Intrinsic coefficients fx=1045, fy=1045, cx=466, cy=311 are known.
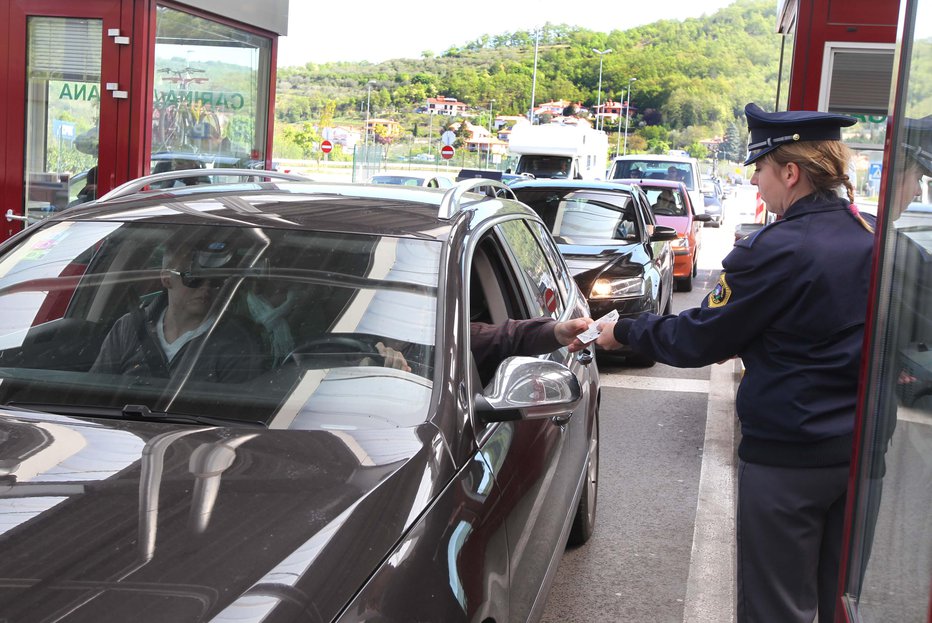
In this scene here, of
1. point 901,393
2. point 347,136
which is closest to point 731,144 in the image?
point 347,136

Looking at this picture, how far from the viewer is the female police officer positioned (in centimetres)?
275

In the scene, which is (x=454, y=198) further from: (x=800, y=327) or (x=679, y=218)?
(x=679, y=218)

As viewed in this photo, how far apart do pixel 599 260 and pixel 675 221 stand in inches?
302

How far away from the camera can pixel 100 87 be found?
313 inches

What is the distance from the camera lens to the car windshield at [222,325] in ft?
8.98

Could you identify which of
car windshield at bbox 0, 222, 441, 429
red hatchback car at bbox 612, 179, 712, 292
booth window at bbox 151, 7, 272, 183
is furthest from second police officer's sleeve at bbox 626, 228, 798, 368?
red hatchback car at bbox 612, 179, 712, 292

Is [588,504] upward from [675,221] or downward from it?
downward

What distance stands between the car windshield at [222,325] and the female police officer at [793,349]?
0.85 metres

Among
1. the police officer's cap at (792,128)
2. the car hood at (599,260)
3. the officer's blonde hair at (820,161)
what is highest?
the police officer's cap at (792,128)

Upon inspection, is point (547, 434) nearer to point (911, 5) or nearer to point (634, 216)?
point (911, 5)

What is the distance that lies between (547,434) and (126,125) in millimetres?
5687

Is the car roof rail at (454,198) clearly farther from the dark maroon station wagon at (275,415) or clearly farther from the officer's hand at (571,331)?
the officer's hand at (571,331)

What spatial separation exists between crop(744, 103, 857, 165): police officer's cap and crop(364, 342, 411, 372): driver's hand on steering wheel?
3.75ft

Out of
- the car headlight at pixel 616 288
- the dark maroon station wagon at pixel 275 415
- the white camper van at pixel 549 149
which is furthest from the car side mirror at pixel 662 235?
the white camper van at pixel 549 149
